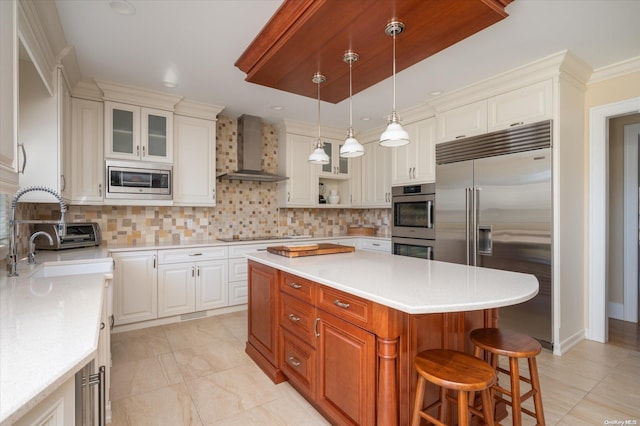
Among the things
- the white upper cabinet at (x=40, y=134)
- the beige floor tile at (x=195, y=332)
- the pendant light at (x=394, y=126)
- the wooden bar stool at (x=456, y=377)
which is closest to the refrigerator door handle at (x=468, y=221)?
the pendant light at (x=394, y=126)

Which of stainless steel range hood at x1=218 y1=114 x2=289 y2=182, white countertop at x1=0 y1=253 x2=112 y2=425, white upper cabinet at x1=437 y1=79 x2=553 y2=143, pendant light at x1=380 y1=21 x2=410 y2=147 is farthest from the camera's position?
stainless steel range hood at x1=218 y1=114 x2=289 y2=182

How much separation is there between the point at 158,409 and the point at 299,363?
90 cm

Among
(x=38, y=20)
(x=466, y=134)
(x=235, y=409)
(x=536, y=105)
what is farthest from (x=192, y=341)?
(x=536, y=105)

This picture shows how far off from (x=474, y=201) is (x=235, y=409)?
2696 millimetres

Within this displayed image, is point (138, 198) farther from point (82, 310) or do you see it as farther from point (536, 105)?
point (536, 105)

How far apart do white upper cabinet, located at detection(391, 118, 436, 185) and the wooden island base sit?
7.20 ft

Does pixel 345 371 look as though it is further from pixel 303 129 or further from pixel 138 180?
pixel 303 129

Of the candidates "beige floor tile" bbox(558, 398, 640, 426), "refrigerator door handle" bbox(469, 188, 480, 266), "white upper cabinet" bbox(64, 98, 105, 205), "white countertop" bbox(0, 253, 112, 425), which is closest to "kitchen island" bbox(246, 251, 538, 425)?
"beige floor tile" bbox(558, 398, 640, 426)

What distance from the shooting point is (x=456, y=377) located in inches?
47.9

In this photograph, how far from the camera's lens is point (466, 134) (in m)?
3.22

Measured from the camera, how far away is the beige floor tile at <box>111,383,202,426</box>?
1.81 m

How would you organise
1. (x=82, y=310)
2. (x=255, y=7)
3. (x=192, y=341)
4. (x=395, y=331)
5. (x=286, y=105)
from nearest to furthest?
(x=82, y=310), (x=395, y=331), (x=255, y=7), (x=192, y=341), (x=286, y=105)

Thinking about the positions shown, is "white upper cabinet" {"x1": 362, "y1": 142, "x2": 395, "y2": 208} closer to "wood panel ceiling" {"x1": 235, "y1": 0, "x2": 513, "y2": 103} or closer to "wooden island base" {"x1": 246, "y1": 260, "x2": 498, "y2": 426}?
"wood panel ceiling" {"x1": 235, "y1": 0, "x2": 513, "y2": 103}

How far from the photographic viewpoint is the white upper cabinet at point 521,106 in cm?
267
